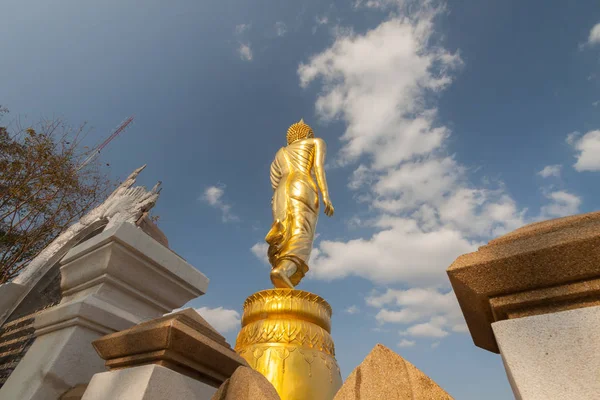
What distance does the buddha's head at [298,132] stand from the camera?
319 inches

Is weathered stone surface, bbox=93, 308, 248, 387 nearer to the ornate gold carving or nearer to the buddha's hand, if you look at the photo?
the ornate gold carving

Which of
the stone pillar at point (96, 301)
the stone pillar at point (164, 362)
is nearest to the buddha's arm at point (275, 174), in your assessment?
the stone pillar at point (96, 301)

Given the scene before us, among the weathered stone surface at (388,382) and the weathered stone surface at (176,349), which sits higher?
the weathered stone surface at (176,349)

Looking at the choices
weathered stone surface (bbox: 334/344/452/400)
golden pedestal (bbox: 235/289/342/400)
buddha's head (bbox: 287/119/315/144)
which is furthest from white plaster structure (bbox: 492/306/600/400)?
buddha's head (bbox: 287/119/315/144)

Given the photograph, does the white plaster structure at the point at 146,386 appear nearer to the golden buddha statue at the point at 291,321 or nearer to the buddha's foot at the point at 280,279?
the golden buddha statue at the point at 291,321

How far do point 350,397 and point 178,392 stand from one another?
0.88m

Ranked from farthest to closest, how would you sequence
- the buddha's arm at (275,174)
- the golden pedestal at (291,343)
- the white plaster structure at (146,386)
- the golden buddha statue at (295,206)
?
the buddha's arm at (275,174)
the golden buddha statue at (295,206)
the golden pedestal at (291,343)
the white plaster structure at (146,386)

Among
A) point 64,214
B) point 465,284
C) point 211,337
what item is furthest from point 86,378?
point 64,214

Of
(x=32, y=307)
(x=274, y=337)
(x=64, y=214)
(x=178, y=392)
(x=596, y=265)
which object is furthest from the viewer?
(x=64, y=214)

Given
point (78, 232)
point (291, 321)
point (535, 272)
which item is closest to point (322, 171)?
point (291, 321)

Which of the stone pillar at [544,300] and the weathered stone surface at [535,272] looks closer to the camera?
the stone pillar at [544,300]

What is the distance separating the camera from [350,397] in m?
1.16

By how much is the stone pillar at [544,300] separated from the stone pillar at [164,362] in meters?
1.17

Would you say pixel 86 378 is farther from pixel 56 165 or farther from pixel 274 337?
pixel 56 165
